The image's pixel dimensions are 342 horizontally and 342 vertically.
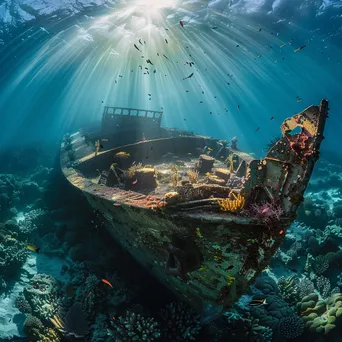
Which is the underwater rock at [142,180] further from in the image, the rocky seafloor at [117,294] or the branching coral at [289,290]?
the branching coral at [289,290]

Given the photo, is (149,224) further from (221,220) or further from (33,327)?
(33,327)

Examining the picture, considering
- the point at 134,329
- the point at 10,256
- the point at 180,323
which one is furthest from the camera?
the point at 10,256

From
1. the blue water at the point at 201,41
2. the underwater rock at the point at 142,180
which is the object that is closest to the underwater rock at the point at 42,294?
the underwater rock at the point at 142,180

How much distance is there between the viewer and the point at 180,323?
5.95m

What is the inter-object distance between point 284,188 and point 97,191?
4886mm

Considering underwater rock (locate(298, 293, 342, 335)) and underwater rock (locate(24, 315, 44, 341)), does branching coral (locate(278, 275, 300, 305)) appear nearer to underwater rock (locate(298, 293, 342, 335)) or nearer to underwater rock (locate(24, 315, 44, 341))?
underwater rock (locate(298, 293, 342, 335))

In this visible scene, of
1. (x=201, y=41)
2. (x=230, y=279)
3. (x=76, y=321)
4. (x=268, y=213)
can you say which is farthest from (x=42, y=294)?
(x=201, y=41)

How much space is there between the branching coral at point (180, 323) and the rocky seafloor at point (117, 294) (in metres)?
0.03

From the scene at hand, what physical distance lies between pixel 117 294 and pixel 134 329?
4.17 ft

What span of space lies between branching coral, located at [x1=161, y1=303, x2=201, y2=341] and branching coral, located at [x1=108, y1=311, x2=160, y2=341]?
40cm

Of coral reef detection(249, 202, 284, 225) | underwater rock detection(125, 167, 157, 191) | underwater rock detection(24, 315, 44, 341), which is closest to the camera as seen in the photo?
coral reef detection(249, 202, 284, 225)

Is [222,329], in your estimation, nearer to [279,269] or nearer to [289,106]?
[279,269]

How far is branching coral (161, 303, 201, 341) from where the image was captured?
18.8ft

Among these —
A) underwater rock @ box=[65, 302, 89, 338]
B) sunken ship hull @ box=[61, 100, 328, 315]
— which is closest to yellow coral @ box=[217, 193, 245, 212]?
→ sunken ship hull @ box=[61, 100, 328, 315]
